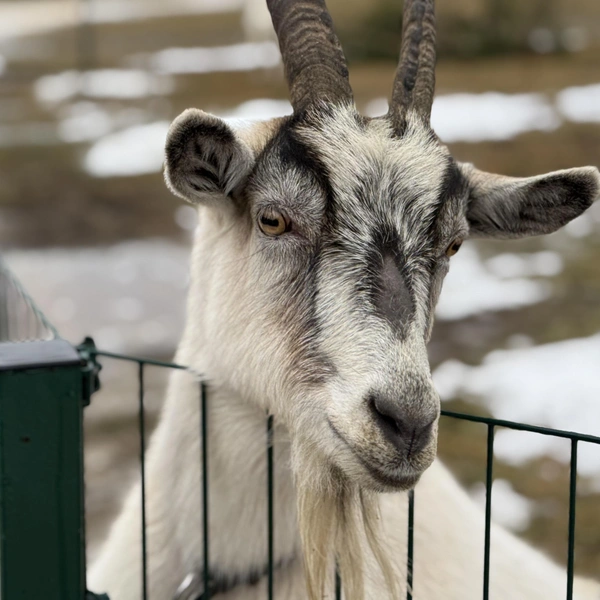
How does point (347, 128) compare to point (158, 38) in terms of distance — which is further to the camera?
point (158, 38)

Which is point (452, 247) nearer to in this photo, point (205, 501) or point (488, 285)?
point (205, 501)

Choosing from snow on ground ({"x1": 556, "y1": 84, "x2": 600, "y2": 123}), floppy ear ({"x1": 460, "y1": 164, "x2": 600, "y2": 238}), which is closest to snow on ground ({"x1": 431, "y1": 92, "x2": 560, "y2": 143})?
snow on ground ({"x1": 556, "y1": 84, "x2": 600, "y2": 123})

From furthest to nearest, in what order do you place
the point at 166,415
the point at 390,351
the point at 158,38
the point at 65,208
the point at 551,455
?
the point at 158,38, the point at 65,208, the point at 551,455, the point at 166,415, the point at 390,351

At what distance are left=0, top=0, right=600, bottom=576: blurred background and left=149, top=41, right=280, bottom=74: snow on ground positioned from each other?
83 millimetres

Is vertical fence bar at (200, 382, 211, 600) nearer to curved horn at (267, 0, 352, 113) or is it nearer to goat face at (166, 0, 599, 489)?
goat face at (166, 0, 599, 489)

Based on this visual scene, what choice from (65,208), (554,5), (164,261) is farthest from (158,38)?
(164,261)

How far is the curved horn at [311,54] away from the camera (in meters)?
2.67

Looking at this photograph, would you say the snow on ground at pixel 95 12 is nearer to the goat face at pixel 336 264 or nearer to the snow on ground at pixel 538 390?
the snow on ground at pixel 538 390

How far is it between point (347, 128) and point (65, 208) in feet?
35.2

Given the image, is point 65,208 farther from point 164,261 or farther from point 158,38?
point 158,38

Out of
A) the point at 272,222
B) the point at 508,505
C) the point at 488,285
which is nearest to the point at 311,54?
the point at 272,222

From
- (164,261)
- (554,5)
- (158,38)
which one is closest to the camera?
(164,261)

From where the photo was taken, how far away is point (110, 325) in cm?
895

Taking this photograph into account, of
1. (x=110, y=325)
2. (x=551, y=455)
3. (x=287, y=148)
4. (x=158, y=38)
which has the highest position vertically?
(x=158, y=38)
